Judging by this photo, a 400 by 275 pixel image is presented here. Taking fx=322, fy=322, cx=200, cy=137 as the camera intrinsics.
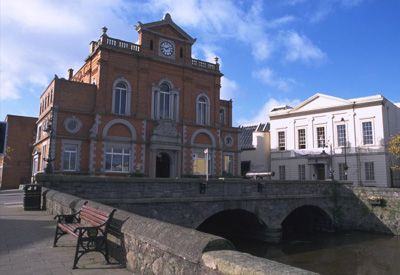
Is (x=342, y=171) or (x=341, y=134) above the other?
(x=341, y=134)

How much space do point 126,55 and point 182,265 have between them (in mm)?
23168

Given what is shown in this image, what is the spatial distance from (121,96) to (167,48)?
5973 mm

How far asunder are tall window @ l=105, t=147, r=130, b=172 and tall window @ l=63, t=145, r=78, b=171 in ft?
7.31

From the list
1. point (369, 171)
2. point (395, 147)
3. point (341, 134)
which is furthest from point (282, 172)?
point (395, 147)

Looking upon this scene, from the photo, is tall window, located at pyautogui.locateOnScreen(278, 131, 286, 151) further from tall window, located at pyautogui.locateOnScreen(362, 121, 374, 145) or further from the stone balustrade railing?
the stone balustrade railing

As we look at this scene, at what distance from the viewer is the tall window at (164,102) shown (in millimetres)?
26609

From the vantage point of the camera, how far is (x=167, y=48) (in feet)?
89.4

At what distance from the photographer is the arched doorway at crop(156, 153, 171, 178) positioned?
1029 inches

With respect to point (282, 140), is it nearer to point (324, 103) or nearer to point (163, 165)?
point (324, 103)

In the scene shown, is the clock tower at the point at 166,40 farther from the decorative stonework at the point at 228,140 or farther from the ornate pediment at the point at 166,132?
the decorative stonework at the point at 228,140

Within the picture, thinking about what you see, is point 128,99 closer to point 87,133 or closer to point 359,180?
point 87,133

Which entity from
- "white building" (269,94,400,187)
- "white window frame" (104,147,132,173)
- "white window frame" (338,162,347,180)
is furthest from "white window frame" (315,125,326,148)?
"white window frame" (104,147,132,173)

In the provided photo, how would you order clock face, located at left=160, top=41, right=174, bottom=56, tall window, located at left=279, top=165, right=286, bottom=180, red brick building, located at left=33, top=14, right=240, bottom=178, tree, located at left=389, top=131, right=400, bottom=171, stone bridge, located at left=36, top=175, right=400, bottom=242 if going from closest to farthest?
stone bridge, located at left=36, top=175, right=400, bottom=242 → red brick building, located at left=33, top=14, right=240, bottom=178 → clock face, located at left=160, top=41, right=174, bottom=56 → tree, located at left=389, top=131, right=400, bottom=171 → tall window, located at left=279, top=165, right=286, bottom=180

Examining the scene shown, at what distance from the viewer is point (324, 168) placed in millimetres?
32688
